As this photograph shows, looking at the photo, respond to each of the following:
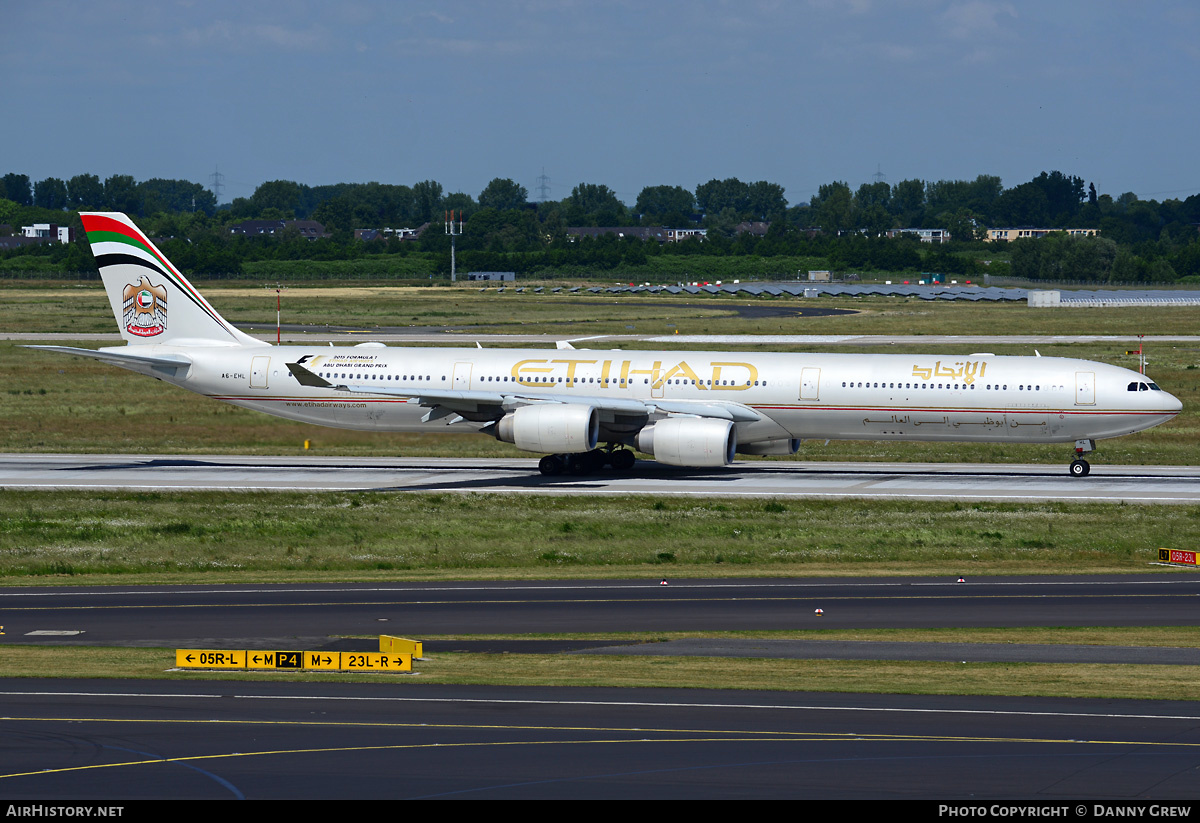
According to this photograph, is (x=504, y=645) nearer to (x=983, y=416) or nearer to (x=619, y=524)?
(x=619, y=524)

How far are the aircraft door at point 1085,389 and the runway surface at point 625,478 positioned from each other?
2828mm

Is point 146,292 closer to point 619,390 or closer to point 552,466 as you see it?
point 552,466

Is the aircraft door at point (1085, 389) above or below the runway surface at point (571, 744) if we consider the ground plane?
above

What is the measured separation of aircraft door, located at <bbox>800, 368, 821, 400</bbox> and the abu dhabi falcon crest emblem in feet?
82.0

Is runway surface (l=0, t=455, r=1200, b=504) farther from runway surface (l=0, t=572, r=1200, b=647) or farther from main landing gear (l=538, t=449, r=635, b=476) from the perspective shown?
runway surface (l=0, t=572, r=1200, b=647)

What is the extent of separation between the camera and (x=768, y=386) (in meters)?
49.2

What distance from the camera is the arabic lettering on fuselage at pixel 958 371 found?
159ft

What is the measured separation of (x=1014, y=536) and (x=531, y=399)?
1809 cm

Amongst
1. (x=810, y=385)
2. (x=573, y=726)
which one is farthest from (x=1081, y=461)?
(x=573, y=726)

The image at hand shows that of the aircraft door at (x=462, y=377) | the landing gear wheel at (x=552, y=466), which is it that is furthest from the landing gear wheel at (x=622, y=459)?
the aircraft door at (x=462, y=377)

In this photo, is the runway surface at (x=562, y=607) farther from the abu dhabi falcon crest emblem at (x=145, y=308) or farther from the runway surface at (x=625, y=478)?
the abu dhabi falcon crest emblem at (x=145, y=308)

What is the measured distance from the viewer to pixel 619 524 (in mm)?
40094

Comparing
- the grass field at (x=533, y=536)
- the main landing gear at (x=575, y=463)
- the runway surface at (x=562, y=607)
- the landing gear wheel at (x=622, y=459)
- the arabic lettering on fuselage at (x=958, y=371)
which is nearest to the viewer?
the grass field at (x=533, y=536)

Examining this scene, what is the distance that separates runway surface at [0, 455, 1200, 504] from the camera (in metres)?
46.1
